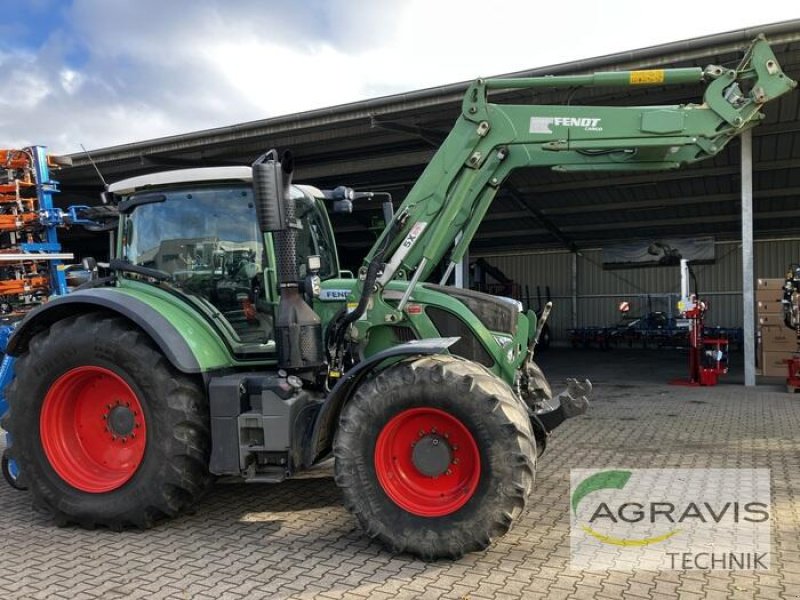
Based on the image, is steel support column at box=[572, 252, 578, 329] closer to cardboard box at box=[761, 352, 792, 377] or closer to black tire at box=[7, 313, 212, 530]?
cardboard box at box=[761, 352, 792, 377]

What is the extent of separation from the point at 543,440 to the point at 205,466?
2500 millimetres

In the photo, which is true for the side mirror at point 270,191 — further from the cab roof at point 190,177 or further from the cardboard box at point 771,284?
the cardboard box at point 771,284

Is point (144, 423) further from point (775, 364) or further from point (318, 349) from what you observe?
point (775, 364)

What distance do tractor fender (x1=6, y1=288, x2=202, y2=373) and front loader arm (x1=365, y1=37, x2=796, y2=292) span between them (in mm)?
1427

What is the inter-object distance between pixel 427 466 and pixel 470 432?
38 cm

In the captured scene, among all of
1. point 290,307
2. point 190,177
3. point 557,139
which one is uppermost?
point 557,139

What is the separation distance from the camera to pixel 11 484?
5695 mm

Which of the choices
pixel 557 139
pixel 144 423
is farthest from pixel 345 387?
pixel 557 139

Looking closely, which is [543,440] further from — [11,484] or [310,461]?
[11,484]

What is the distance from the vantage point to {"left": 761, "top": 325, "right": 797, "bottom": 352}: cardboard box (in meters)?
12.7

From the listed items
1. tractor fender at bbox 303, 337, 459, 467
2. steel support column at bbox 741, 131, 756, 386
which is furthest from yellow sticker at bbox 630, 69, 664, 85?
steel support column at bbox 741, 131, 756, 386

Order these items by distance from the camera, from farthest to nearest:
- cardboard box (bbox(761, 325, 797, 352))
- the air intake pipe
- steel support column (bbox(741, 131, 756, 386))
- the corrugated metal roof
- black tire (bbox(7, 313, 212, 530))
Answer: cardboard box (bbox(761, 325, 797, 352)) < steel support column (bbox(741, 131, 756, 386)) < the corrugated metal roof < black tire (bbox(7, 313, 212, 530)) < the air intake pipe

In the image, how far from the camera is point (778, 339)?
1289 cm

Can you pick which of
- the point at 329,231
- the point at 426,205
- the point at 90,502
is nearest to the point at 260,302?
the point at 329,231
